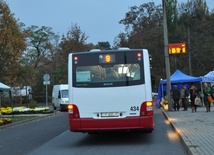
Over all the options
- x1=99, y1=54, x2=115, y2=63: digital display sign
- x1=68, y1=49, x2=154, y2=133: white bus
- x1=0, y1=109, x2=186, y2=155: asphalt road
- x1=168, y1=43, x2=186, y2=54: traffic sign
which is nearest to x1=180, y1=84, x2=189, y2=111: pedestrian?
x1=168, y1=43, x2=186, y2=54: traffic sign

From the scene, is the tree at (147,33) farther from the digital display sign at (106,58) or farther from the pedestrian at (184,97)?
the digital display sign at (106,58)

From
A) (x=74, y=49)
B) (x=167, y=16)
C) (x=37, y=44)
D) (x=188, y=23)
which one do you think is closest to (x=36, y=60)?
(x=37, y=44)

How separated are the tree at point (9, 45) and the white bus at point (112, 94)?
30.0 meters

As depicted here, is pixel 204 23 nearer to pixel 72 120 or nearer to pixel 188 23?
pixel 188 23

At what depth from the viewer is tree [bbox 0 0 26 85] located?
40.6 metres

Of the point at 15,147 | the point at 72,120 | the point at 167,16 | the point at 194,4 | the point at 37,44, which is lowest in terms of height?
the point at 15,147

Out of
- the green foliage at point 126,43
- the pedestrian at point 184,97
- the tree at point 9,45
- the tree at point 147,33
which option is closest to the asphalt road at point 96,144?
the pedestrian at point 184,97

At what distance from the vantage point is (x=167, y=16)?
28797 millimetres

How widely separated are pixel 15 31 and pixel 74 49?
17.1 m

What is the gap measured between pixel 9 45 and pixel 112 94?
30.6 meters

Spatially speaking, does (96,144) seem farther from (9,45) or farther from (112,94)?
(9,45)

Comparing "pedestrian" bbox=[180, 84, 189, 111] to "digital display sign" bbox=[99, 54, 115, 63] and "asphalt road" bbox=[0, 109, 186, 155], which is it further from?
"digital display sign" bbox=[99, 54, 115, 63]

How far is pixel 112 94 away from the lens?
11922mm

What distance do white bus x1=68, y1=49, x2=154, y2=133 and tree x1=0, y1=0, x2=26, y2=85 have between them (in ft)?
98.3
